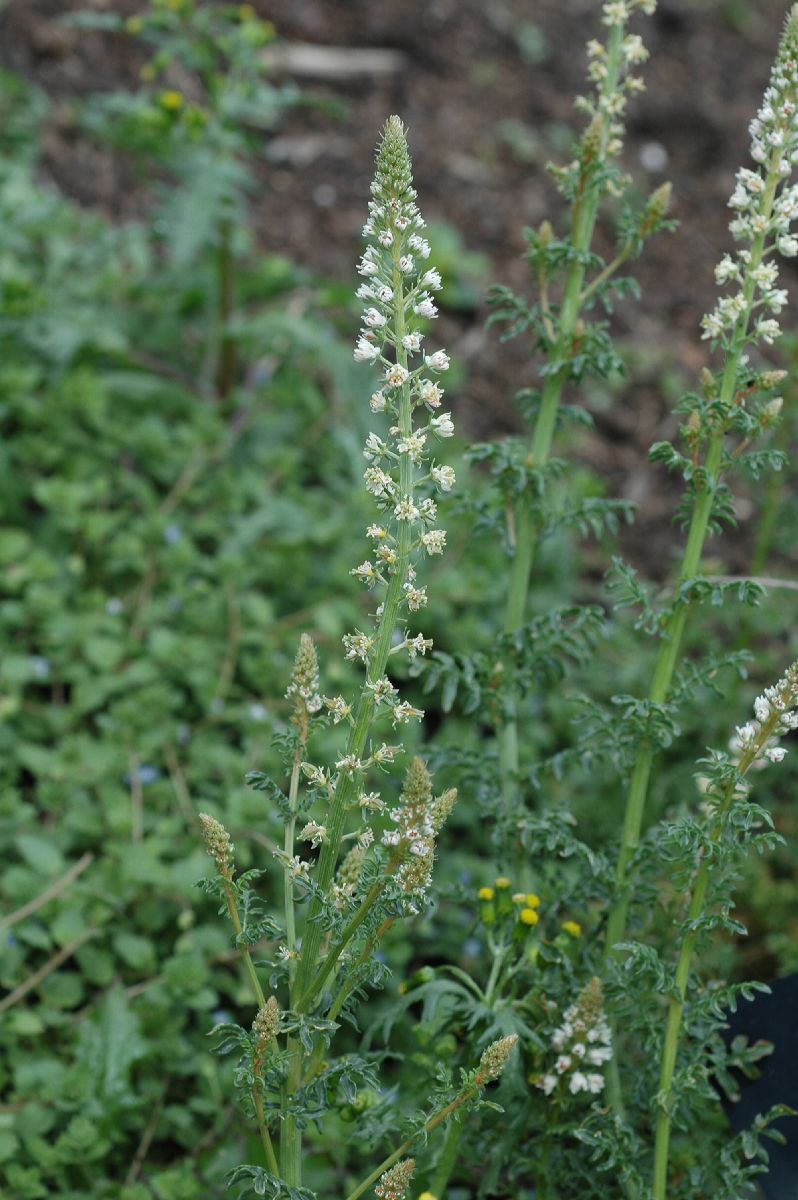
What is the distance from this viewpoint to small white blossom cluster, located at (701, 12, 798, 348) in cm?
200

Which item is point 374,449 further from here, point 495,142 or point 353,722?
point 495,142

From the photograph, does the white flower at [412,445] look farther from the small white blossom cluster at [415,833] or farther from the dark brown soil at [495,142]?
the dark brown soil at [495,142]

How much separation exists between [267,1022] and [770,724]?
89cm

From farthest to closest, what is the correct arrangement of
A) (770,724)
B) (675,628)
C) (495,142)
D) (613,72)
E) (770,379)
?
(495,142) → (613,72) → (675,628) → (770,379) → (770,724)

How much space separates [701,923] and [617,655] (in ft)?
6.54

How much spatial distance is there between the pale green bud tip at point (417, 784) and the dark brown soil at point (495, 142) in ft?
9.65

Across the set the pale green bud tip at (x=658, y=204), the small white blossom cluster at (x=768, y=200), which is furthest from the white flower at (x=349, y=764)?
the pale green bud tip at (x=658, y=204)

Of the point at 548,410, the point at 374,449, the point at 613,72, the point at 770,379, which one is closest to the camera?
the point at 374,449

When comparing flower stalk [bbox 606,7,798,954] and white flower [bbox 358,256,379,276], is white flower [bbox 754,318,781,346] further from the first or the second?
white flower [bbox 358,256,379,276]

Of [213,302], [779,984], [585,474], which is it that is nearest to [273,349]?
[213,302]

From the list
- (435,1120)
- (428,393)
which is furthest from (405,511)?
(435,1120)

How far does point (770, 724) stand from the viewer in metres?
Answer: 1.96

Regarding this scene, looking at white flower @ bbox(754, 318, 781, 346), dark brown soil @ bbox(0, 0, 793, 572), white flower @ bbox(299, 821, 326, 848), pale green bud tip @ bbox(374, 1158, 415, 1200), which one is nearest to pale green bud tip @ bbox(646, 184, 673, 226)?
white flower @ bbox(754, 318, 781, 346)

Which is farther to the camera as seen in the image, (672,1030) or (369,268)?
(672,1030)
